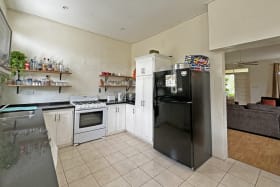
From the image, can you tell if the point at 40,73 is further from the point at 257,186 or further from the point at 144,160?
the point at 257,186

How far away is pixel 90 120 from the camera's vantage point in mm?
3189

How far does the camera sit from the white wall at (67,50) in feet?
9.05

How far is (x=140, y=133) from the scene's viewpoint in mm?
3322

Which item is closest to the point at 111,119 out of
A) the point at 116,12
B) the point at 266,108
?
the point at 116,12

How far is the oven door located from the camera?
297cm

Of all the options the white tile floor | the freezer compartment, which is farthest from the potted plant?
the freezer compartment

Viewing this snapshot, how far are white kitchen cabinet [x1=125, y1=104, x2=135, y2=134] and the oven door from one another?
69 centimetres

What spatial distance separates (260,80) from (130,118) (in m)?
7.10

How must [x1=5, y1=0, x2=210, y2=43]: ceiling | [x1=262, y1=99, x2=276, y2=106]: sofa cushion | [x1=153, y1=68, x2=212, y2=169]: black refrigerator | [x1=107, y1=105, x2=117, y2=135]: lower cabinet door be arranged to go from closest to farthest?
[x1=153, y1=68, x2=212, y2=169]: black refrigerator → [x1=5, y1=0, x2=210, y2=43]: ceiling → [x1=107, y1=105, x2=117, y2=135]: lower cabinet door → [x1=262, y1=99, x2=276, y2=106]: sofa cushion

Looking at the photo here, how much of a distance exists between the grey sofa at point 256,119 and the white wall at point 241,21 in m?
2.61

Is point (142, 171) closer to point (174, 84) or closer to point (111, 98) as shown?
point (174, 84)

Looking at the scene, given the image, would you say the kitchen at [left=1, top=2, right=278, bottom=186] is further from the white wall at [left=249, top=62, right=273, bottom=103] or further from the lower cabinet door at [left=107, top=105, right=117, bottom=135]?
the white wall at [left=249, top=62, right=273, bottom=103]

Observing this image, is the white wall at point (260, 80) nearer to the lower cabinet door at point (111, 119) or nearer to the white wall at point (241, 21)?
the white wall at point (241, 21)

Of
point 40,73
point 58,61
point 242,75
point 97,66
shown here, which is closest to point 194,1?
point 97,66
